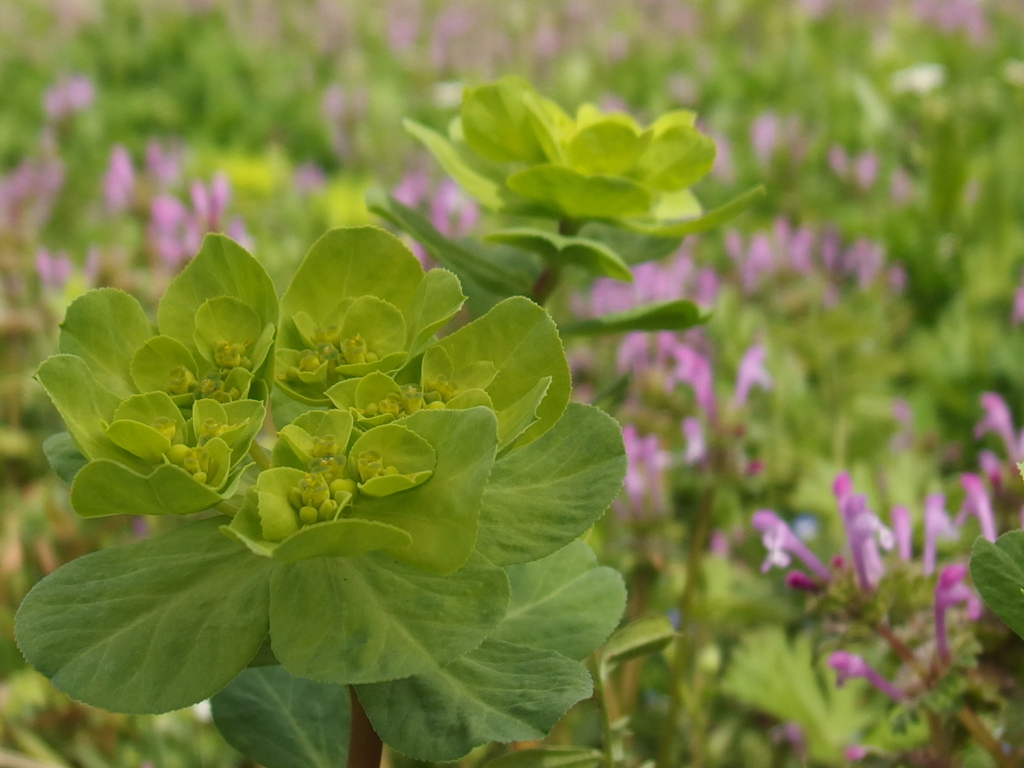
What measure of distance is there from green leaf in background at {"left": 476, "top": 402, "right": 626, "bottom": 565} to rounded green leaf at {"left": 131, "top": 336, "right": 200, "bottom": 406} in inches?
5.1

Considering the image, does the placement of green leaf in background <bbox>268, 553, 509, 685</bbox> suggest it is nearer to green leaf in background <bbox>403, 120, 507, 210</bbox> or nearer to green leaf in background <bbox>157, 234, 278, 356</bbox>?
green leaf in background <bbox>157, 234, 278, 356</bbox>

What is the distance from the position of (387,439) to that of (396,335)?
0.06 m

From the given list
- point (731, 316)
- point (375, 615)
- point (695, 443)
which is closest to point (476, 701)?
point (375, 615)

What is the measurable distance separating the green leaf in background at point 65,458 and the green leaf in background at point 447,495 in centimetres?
14

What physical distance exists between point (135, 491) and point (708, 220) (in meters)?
0.33

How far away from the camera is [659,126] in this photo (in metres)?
0.56

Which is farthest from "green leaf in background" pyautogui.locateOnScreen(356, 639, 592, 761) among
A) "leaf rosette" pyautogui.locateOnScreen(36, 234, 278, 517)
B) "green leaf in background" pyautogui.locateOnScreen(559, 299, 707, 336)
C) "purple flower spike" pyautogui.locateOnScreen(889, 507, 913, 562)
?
"purple flower spike" pyautogui.locateOnScreen(889, 507, 913, 562)

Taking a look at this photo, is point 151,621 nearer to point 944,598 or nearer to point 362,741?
point 362,741

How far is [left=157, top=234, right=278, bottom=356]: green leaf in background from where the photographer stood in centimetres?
42

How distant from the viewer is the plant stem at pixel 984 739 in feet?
2.04

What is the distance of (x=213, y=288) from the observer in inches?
17.0

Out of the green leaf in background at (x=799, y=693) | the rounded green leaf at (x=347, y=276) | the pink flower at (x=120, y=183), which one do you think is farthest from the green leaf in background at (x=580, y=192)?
the pink flower at (x=120, y=183)

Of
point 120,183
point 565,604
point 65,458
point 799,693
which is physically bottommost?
point 799,693

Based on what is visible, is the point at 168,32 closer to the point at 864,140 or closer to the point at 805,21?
the point at 805,21
